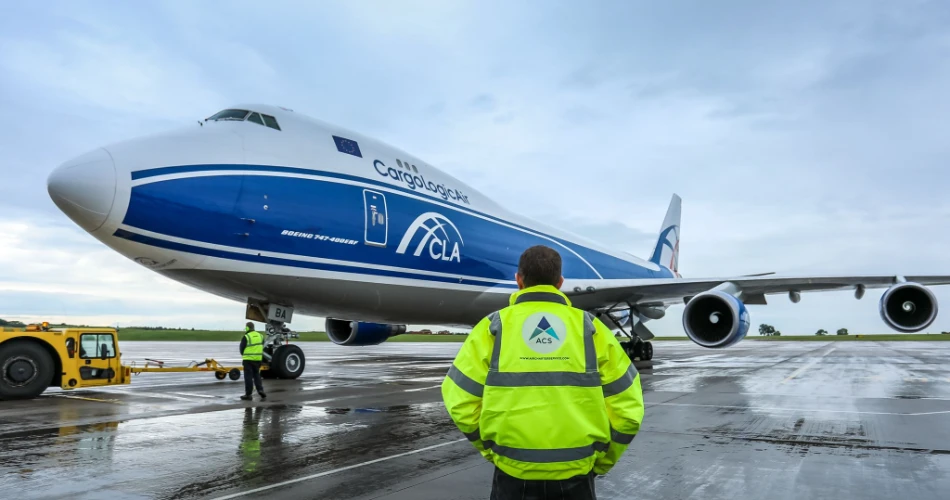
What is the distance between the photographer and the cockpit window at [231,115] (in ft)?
34.2

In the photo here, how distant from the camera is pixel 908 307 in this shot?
13.3 meters

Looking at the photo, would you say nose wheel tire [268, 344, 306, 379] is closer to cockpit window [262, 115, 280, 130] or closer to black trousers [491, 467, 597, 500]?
cockpit window [262, 115, 280, 130]

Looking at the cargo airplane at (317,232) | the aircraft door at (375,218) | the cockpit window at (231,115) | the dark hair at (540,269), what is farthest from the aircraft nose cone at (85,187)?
the dark hair at (540,269)

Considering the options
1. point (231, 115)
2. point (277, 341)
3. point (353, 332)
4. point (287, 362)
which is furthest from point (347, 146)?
point (353, 332)

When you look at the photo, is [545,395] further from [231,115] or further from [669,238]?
[669,238]

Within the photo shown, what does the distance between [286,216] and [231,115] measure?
2.13m

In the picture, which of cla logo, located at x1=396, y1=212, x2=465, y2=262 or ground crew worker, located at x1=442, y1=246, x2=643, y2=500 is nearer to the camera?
ground crew worker, located at x1=442, y1=246, x2=643, y2=500

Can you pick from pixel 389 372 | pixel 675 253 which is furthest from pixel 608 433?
pixel 675 253

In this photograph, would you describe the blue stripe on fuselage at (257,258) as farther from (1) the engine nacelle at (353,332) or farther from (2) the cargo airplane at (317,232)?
(1) the engine nacelle at (353,332)

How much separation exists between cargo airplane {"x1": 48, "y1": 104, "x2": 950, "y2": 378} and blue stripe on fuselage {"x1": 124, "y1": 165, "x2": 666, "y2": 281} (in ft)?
0.06

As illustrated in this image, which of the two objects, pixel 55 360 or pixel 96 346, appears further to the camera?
pixel 96 346

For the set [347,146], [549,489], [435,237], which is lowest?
[549,489]

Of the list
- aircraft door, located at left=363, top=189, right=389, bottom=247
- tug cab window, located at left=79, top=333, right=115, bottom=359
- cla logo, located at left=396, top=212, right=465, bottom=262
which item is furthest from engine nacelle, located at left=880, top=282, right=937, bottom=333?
tug cab window, located at left=79, top=333, right=115, bottom=359

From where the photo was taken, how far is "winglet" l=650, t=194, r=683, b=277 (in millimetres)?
28375
